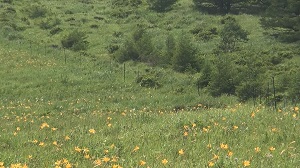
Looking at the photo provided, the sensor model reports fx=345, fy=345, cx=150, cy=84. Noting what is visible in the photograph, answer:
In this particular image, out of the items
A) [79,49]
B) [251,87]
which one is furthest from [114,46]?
[251,87]

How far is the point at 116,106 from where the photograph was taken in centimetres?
1655

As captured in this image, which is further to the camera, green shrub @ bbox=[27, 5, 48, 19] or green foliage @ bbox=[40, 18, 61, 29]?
green shrub @ bbox=[27, 5, 48, 19]

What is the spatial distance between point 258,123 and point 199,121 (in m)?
1.11

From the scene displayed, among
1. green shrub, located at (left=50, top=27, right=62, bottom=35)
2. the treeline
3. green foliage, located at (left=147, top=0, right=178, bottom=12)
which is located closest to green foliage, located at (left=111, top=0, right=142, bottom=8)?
green foliage, located at (left=147, top=0, right=178, bottom=12)

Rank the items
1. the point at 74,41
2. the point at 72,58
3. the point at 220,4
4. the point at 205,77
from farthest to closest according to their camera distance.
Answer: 1. the point at 220,4
2. the point at 74,41
3. the point at 72,58
4. the point at 205,77

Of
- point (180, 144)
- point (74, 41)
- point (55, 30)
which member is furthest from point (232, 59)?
point (55, 30)

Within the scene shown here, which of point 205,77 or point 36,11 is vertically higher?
point 36,11

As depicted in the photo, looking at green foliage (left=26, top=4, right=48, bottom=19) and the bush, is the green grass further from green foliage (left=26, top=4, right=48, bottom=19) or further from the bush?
the bush

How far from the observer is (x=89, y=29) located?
36688mm

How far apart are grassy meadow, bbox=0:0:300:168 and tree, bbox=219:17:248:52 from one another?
1.10 m

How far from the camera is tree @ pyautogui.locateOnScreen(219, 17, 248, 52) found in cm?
2728

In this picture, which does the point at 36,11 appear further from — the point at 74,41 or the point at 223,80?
the point at 223,80

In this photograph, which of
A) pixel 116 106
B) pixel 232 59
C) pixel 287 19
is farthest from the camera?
pixel 287 19

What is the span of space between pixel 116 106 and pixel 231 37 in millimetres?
14714
